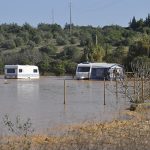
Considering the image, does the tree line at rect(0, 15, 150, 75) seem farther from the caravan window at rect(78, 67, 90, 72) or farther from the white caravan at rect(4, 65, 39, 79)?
the white caravan at rect(4, 65, 39, 79)

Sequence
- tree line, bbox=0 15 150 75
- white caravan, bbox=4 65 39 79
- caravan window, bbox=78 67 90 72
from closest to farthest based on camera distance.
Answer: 1. caravan window, bbox=78 67 90 72
2. white caravan, bbox=4 65 39 79
3. tree line, bbox=0 15 150 75

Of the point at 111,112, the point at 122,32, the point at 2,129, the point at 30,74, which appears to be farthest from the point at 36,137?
the point at 122,32

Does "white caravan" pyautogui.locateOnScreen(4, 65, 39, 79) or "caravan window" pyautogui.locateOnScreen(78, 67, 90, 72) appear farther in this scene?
"white caravan" pyautogui.locateOnScreen(4, 65, 39, 79)

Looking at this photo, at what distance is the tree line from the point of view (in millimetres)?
78875

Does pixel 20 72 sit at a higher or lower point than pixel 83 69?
lower

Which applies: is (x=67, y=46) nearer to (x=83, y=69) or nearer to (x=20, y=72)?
(x=20, y=72)

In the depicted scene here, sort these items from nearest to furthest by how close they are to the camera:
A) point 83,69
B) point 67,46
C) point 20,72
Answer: point 83,69, point 20,72, point 67,46

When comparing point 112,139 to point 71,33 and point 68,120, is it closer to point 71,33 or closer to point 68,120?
point 68,120

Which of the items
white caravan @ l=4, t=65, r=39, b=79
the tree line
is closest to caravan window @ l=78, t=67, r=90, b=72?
the tree line

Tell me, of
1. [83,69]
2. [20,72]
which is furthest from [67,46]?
[83,69]

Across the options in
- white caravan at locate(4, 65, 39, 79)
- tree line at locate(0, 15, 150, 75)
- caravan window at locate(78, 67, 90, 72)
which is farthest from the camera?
tree line at locate(0, 15, 150, 75)

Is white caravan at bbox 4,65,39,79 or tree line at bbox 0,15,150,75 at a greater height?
tree line at bbox 0,15,150,75

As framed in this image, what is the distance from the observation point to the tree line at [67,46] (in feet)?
259

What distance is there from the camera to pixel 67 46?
10656 centimetres
